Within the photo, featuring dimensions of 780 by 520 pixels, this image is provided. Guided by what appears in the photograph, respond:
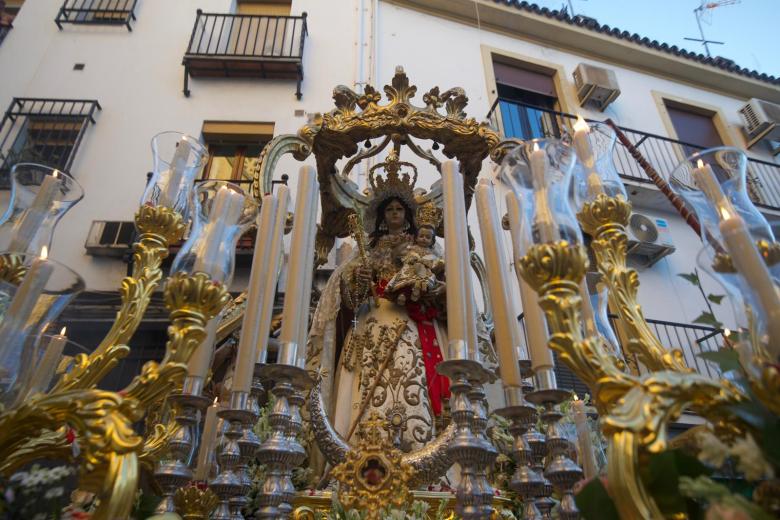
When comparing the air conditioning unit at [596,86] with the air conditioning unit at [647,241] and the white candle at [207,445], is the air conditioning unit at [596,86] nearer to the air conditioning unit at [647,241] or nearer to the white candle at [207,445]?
the air conditioning unit at [647,241]

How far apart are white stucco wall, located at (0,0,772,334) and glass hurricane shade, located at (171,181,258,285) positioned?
3.43m

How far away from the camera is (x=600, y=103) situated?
7.02 metres

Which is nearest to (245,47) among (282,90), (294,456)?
(282,90)

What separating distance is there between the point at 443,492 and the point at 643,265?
4670 millimetres

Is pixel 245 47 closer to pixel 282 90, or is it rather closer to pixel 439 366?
pixel 282 90

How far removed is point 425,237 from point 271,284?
4.77ft

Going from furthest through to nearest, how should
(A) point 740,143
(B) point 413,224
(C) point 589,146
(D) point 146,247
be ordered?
(A) point 740,143
(B) point 413,224
(C) point 589,146
(D) point 146,247

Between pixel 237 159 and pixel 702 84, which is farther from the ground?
pixel 702 84

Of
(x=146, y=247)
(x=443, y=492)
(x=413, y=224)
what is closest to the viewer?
(x=146, y=247)

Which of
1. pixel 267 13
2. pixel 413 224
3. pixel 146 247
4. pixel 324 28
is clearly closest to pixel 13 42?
pixel 267 13

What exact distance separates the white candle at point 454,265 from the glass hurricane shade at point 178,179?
0.79m

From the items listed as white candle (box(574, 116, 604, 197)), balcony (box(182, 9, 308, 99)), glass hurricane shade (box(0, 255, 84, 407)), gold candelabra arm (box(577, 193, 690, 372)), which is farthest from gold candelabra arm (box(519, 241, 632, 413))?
balcony (box(182, 9, 308, 99))

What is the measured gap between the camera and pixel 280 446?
4.12 feet

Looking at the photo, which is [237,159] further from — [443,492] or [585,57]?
[585,57]
